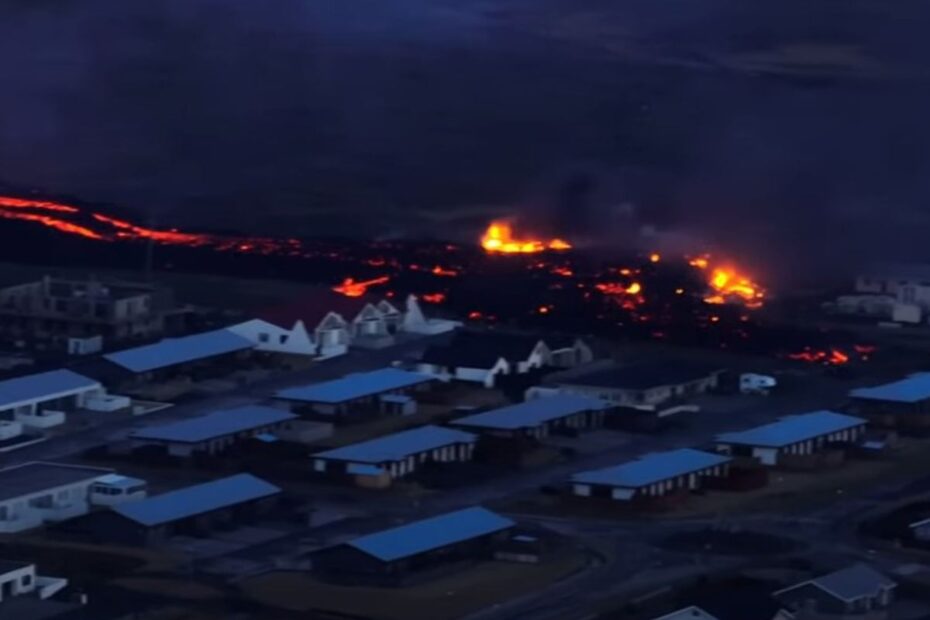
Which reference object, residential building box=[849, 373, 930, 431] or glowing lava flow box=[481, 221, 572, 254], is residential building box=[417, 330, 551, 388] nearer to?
residential building box=[849, 373, 930, 431]

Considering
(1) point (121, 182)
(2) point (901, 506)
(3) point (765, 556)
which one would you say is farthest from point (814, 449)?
(1) point (121, 182)

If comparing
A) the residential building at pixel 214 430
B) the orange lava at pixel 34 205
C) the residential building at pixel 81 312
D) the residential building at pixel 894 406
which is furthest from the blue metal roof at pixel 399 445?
the orange lava at pixel 34 205

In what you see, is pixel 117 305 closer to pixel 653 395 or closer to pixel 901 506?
pixel 653 395

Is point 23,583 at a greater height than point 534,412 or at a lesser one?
lesser

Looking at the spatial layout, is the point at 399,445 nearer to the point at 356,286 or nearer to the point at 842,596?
the point at 842,596

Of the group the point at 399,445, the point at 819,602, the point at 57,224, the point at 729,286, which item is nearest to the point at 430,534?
the point at 819,602

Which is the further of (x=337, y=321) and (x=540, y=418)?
(x=337, y=321)

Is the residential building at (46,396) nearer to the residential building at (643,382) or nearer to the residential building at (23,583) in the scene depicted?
the residential building at (643,382)

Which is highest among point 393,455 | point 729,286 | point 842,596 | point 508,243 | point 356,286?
point 508,243
